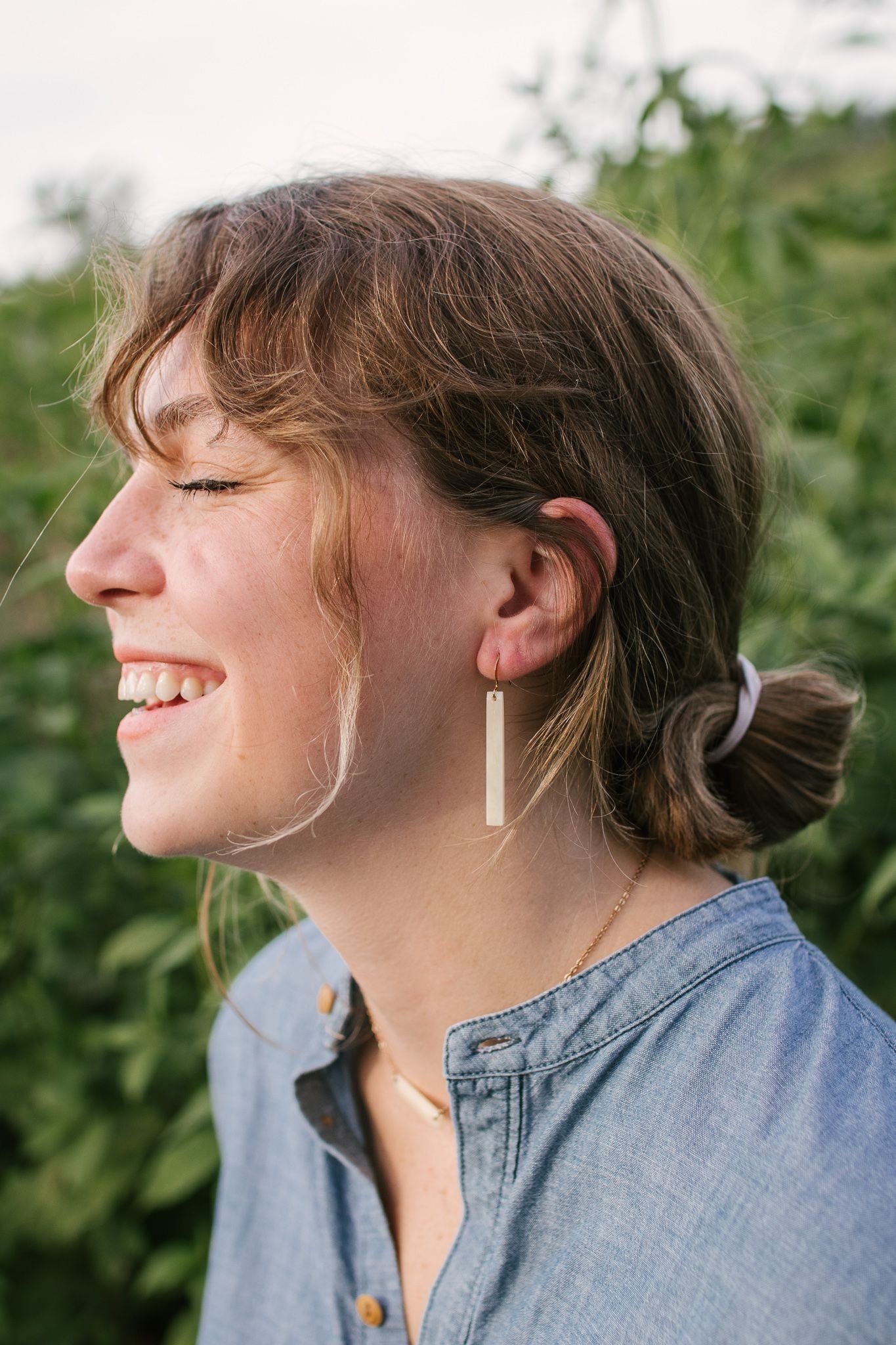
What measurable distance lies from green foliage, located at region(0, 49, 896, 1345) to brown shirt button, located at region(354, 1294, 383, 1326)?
0.84 meters

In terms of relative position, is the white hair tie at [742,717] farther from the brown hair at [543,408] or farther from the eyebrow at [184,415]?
the eyebrow at [184,415]

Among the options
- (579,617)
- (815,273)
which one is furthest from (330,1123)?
(815,273)

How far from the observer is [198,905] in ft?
7.25

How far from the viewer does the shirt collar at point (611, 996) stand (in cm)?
128

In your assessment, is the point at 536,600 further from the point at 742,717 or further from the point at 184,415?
the point at 184,415

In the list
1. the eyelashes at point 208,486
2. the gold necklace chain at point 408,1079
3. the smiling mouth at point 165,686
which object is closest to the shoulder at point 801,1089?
the gold necklace chain at point 408,1079

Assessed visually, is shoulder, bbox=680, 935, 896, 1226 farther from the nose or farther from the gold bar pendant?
the nose

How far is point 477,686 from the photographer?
1.37 m

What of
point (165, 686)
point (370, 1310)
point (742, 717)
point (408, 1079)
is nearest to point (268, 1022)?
point (408, 1079)

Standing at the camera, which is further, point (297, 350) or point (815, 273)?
point (815, 273)

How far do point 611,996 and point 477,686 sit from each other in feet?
1.40

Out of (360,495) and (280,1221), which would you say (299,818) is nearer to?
(360,495)

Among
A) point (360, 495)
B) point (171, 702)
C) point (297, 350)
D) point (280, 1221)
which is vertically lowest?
point (280, 1221)

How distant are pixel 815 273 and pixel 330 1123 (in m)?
2.10
